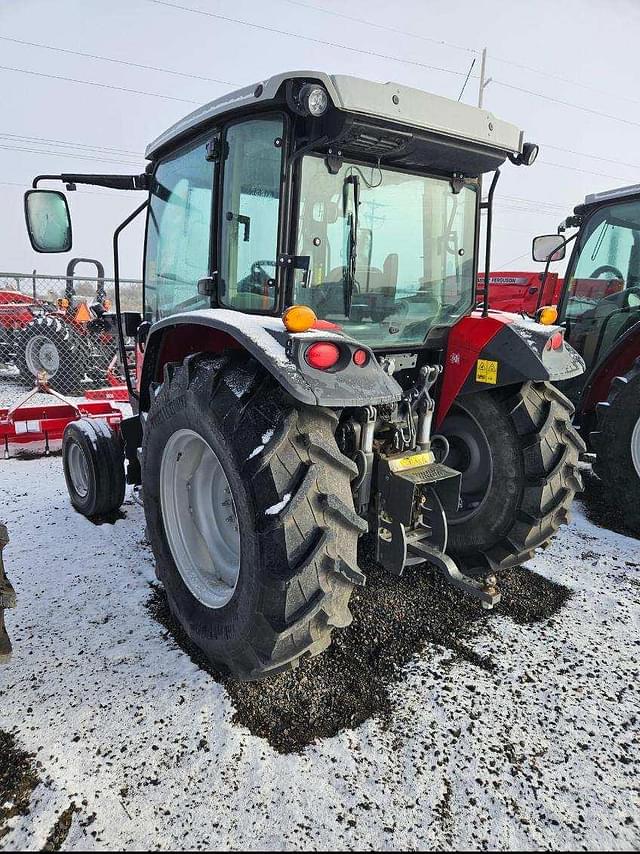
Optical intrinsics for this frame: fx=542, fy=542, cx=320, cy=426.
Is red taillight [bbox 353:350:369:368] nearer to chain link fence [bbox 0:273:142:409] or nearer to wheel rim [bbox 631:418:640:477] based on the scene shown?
wheel rim [bbox 631:418:640:477]

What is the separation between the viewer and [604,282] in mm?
4488

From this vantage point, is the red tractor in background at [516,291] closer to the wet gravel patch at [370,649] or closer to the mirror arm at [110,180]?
the wet gravel patch at [370,649]

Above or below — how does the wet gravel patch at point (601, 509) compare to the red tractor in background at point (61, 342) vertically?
below

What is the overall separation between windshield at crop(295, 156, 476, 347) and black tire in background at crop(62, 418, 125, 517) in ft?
6.46

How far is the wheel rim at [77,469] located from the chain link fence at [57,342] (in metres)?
4.33

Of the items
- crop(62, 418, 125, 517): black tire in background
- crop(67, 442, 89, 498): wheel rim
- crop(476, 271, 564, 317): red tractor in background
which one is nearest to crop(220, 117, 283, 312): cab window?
crop(62, 418, 125, 517): black tire in background

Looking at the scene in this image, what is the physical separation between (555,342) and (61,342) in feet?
26.9

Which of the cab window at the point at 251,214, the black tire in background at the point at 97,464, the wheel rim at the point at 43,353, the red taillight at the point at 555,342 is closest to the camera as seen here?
the cab window at the point at 251,214

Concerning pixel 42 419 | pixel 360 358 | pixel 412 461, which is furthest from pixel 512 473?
pixel 42 419

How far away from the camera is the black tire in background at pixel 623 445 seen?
3635mm

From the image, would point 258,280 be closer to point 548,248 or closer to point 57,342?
point 548,248

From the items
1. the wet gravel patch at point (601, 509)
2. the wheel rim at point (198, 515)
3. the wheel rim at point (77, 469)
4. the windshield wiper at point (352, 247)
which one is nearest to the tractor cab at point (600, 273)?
the wet gravel patch at point (601, 509)

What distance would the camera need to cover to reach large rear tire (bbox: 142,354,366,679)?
5.77 ft

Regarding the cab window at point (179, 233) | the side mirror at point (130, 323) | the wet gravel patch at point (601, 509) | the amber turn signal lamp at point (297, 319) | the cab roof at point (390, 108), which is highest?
the cab roof at point (390, 108)
